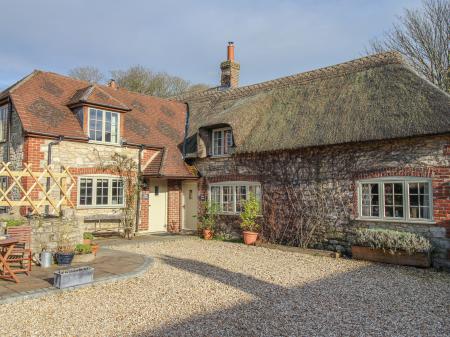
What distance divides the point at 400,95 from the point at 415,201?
123 inches

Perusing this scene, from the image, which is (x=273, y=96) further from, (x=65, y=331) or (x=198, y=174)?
(x=65, y=331)

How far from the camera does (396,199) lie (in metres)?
10.1

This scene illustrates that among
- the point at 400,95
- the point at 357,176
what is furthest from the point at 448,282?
the point at 400,95

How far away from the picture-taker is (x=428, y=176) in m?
9.61

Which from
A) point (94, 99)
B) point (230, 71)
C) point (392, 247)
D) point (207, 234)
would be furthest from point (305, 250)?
point (230, 71)

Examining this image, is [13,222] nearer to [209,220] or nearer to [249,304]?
[249,304]

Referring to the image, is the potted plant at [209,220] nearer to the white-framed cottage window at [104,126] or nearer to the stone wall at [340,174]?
the stone wall at [340,174]

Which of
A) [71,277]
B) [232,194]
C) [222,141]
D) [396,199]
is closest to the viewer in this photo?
[71,277]

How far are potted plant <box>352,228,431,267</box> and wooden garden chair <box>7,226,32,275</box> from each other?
811cm

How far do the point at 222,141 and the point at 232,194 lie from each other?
210cm

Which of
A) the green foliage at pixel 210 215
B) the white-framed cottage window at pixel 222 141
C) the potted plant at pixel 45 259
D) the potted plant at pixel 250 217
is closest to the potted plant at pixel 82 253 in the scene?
the potted plant at pixel 45 259

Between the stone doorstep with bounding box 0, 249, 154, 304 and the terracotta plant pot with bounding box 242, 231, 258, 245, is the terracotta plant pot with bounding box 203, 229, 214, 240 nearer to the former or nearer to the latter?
the terracotta plant pot with bounding box 242, 231, 258, 245

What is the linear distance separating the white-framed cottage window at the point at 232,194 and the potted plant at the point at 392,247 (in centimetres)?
409

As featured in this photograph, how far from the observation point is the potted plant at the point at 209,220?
14.3 m
